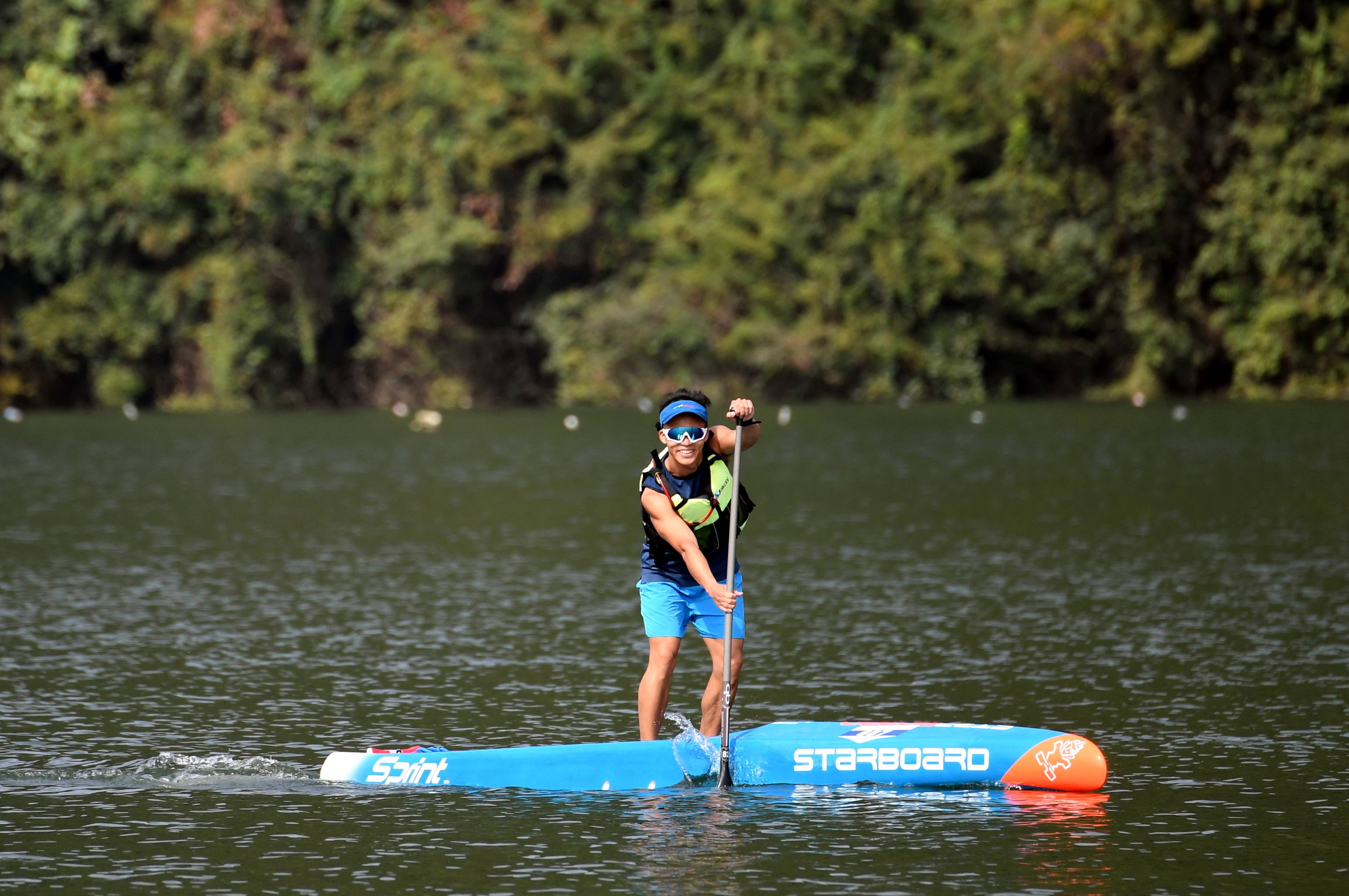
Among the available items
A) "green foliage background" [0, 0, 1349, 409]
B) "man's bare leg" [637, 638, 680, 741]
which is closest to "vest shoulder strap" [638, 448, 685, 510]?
"man's bare leg" [637, 638, 680, 741]

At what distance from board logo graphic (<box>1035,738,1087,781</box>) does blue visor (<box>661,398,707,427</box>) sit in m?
2.56

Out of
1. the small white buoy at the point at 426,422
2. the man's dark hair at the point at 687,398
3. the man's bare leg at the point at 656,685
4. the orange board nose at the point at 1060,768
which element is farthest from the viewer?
the small white buoy at the point at 426,422

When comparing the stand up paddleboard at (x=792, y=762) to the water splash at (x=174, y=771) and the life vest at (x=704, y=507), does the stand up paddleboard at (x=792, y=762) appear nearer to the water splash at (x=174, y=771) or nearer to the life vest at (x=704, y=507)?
the water splash at (x=174, y=771)

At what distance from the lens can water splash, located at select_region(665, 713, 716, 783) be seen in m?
11.2

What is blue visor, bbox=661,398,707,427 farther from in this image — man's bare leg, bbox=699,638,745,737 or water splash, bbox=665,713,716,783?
water splash, bbox=665,713,716,783

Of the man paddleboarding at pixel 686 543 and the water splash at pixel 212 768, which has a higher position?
the man paddleboarding at pixel 686 543

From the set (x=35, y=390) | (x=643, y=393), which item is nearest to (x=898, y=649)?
(x=643, y=393)

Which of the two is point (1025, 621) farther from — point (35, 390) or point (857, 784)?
point (35, 390)

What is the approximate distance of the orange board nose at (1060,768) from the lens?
11.0 m

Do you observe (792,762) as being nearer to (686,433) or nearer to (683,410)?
(686,433)

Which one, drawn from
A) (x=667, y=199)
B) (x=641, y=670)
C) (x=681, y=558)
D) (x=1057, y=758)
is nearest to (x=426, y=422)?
(x=667, y=199)

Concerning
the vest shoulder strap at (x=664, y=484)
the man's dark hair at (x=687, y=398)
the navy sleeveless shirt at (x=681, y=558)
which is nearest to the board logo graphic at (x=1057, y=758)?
the navy sleeveless shirt at (x=681, y=558)

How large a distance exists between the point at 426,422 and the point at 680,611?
40799 millimetres

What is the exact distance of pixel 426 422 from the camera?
171 ft
